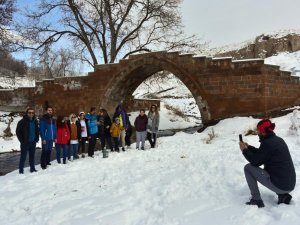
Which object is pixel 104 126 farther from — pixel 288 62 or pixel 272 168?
pixel 288 62

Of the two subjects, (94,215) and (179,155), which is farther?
(179,155)

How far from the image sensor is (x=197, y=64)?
55.0ft

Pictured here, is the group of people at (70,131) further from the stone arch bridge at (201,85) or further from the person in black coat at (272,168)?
the person in black coat at (272,168)

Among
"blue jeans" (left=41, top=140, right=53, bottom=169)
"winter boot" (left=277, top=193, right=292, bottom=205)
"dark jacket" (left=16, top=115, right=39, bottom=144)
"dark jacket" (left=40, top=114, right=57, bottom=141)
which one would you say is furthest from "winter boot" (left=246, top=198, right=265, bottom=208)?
"dark jacket" (left=40, top=114, right=57, bottom=141)

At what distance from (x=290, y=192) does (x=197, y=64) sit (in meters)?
11.3

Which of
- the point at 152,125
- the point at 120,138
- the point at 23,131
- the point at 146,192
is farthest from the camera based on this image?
the point at 152,125

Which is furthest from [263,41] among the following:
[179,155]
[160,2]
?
[179,155]

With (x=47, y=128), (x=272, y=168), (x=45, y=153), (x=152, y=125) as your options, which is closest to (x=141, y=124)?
(x=152, y=125)

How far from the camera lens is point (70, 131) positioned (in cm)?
1092

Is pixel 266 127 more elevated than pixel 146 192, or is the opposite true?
pixel 266 127

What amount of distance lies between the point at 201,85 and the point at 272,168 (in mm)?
11330

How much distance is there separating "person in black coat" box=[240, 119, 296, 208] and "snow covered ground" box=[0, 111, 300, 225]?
203 mm

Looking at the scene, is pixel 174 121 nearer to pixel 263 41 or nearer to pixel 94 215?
pixel 94 215

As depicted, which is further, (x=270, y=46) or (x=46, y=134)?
(x=270, y=46)
